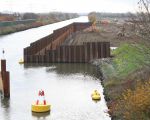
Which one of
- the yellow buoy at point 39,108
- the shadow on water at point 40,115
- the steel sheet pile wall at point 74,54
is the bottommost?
the shadow on water at point 40,115

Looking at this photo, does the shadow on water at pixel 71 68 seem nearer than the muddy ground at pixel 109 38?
Yes

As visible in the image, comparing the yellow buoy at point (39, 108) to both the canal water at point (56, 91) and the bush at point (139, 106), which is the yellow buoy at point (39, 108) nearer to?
the canal water at point (56, 91)

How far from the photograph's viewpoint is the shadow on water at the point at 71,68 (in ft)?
119

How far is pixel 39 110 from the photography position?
22.1 metres

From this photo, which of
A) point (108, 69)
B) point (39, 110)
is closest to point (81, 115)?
point (39, 110)

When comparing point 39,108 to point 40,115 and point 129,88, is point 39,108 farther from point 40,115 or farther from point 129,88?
point 129,88

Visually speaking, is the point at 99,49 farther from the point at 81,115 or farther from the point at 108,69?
the point at 81,115

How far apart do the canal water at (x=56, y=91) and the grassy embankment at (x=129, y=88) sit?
946mm

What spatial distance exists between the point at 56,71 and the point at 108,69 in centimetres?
488

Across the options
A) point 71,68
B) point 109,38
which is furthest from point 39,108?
point 109,38

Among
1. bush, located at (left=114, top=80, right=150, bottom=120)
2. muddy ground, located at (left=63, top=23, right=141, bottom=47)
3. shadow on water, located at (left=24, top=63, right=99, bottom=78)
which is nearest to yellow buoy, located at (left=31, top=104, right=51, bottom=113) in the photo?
bush, located at (left=114, top=80, right=150, bottom=120)

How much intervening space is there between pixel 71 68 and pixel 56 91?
10506 millimetres

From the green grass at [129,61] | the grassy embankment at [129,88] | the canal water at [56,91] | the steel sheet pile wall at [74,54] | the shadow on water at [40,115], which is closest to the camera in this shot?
the grassy embankment at [129,88]

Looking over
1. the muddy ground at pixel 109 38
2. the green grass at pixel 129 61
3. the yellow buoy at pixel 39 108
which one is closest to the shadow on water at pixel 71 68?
the green grass at pixel 129 61
